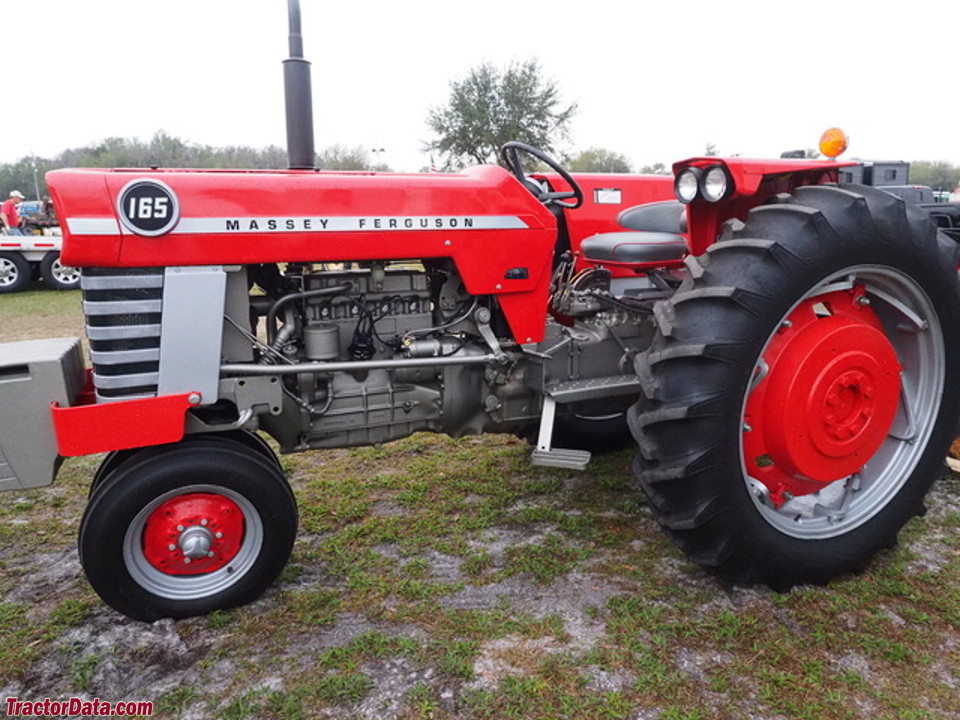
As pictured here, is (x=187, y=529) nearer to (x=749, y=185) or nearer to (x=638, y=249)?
(x=638, y=249)

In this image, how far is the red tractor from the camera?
2178 millimetres

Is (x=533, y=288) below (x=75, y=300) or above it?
above

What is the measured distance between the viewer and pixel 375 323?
2604 mm

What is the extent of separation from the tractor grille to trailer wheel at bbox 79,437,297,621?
234mm

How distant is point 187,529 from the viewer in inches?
89.0

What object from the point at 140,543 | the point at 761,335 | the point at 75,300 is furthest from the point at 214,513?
the point at 75,300

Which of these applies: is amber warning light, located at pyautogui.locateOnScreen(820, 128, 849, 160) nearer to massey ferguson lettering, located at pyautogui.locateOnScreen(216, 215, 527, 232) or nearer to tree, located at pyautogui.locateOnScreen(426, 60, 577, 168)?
massey ferguson lettering, located at pyautogui.locateOnScreen(216, 215, 527, 232)

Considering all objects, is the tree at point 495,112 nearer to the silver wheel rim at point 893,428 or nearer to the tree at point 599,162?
the tree at point 599,162

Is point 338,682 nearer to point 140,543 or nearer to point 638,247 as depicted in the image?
point 140,543

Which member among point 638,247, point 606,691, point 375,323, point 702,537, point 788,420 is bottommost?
point 606,691

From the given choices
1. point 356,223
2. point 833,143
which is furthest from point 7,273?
point 833,143

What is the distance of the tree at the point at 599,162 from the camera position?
37097 mm

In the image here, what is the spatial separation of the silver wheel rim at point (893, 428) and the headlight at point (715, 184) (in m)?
0.48

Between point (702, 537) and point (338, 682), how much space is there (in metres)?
1.19
